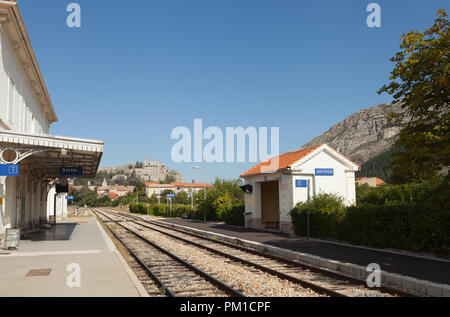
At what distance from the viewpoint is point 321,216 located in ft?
61.6

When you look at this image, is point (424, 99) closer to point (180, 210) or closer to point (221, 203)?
point (221, 203)

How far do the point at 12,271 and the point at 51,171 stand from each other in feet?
56.2

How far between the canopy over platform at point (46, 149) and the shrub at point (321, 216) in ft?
35.0

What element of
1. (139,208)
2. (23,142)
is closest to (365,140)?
(139,208)

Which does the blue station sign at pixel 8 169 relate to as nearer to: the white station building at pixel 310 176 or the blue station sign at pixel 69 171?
the blue station sign at pixel 69 171

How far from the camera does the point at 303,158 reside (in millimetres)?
21891

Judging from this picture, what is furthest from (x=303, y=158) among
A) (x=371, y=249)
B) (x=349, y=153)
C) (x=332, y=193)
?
(x=349, y=153)

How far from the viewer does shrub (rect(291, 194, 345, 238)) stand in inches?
705

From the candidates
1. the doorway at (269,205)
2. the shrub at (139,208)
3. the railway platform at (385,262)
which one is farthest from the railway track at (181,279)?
the shrub at (139,208)

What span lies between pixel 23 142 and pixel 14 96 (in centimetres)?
589

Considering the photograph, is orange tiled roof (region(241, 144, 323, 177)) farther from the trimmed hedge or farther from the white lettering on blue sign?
the trimmed hedge

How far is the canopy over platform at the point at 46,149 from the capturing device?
14219 mm

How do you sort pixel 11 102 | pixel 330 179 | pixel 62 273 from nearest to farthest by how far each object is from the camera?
1. pixel 62 273
2. pixel 11 102
3. pixel 330 179
